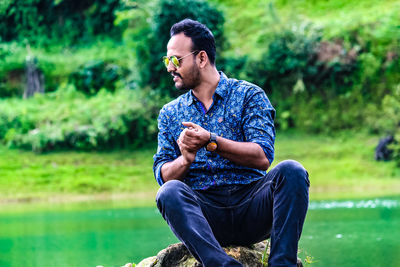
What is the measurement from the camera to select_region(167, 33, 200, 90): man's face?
128 inches

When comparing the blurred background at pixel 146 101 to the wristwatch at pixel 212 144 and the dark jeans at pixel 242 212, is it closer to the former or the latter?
the dark jeans at pixel 242 212

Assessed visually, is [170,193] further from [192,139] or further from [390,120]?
[390,120]

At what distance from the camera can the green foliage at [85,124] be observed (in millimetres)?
15383

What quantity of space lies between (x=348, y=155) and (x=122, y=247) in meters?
8.64

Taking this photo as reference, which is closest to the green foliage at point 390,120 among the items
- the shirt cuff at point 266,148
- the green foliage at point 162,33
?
the green foliage at point 162,33

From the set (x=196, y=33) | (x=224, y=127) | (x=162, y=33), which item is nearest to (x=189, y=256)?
(x=224, y=127)

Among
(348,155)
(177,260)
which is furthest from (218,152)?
(348,155)

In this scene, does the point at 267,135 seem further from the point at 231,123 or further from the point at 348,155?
the point at 348,155

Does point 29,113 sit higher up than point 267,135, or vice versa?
point 267,135

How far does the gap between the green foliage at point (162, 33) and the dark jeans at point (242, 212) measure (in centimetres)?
1211

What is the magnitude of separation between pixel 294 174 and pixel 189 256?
861 mm

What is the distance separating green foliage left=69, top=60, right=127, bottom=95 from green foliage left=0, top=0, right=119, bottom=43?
275cm

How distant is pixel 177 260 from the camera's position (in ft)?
10.9

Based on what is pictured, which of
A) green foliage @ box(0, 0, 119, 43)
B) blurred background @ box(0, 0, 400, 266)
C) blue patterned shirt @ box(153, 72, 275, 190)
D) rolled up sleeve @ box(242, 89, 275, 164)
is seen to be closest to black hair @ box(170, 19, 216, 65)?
blue patterned shirt @ box(153, 72, 275, 190)
